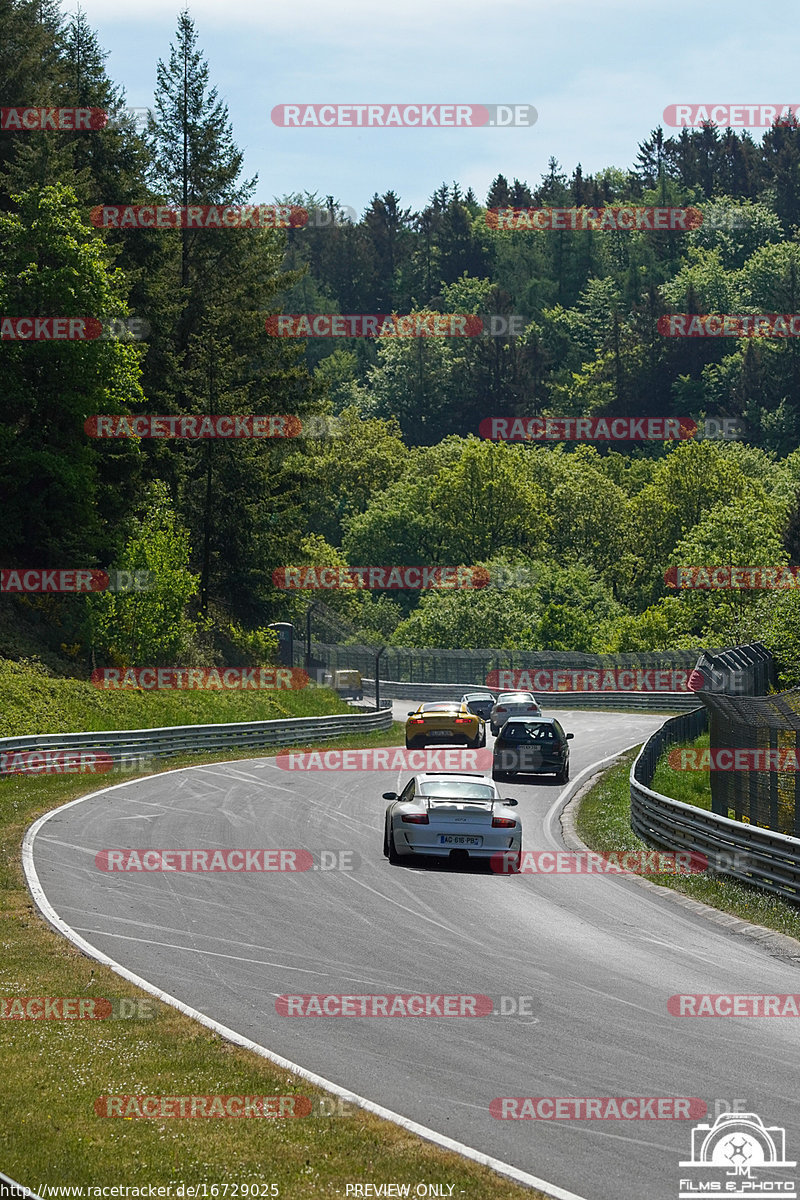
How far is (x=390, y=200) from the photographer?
197750 millimetres

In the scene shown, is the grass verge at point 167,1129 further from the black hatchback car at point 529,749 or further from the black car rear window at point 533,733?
the black car rear window at point 533,733

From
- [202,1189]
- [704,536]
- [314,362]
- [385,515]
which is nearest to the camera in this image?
[202,1189]

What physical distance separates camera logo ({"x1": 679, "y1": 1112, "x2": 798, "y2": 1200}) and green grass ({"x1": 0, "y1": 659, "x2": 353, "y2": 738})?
28913mm

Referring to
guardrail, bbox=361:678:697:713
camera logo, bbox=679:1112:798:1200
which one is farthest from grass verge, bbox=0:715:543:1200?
guardrail, bbox=361:678:697:713

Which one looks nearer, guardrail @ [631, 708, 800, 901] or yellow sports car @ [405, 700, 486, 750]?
guardrail @ [631, 708, 800, 901]

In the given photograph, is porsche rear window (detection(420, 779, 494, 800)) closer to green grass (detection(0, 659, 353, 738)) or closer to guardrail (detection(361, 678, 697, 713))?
green grass (detection(0, 659, 353, 738))

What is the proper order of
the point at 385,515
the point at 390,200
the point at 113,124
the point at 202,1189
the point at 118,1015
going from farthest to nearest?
the point at 390,200
the point at 385,515
the point at 113,124
the point at 118,1015
the point at 202,1189

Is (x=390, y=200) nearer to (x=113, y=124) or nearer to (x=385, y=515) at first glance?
(x=385, y=515)

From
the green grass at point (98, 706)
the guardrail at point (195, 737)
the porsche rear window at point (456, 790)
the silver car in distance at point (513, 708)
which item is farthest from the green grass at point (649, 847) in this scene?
the green grass at point (98, 706)

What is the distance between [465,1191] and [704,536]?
89.9 metres

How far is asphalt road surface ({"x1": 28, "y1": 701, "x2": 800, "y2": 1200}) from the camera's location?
8.33 meters

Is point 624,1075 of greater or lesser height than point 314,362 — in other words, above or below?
below

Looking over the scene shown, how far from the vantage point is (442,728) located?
39000 millimetres

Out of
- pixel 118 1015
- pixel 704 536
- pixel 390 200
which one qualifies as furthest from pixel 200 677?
pixel 390 200
